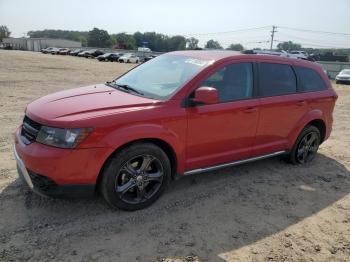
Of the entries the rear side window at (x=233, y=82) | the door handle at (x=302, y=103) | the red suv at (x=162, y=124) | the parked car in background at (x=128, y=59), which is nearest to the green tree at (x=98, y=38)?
the parked car in background at (x=128, y=59)

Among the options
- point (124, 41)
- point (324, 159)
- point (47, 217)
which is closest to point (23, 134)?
point (47, 217)

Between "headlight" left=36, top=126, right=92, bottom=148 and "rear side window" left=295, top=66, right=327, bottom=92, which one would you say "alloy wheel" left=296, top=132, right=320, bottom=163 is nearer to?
"rear side window" left=295, top=66, right=327, bottom=92

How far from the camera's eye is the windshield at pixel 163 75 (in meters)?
4.32

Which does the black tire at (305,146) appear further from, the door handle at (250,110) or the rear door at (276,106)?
the door handle at (250,110)

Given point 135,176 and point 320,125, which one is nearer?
point 135,176

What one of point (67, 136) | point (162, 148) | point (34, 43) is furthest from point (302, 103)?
point (34, 43)

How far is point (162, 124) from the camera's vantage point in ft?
13.0

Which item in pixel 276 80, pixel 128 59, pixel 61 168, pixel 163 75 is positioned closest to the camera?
pixel 61 168

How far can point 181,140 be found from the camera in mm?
4172

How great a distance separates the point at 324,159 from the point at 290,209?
96.3 inches

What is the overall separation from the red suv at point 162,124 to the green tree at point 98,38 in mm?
117855

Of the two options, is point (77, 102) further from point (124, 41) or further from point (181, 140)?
point (124, 41)

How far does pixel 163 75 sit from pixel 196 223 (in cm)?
196

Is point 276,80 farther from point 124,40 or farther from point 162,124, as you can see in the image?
point 124,40
